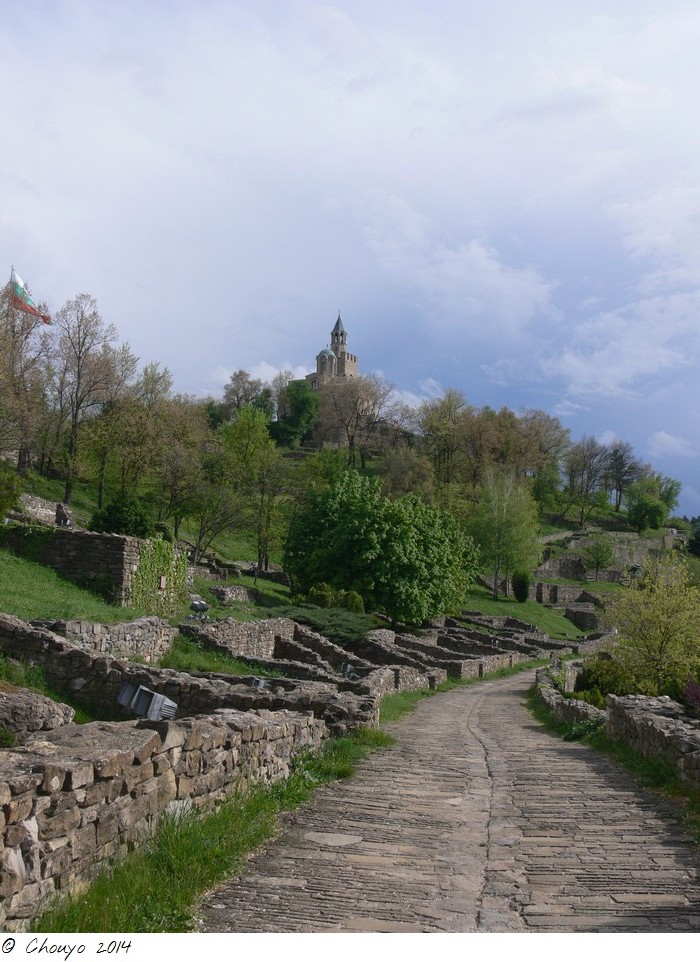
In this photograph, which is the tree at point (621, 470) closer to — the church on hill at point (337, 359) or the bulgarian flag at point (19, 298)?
the church on hill at point (337, 359)

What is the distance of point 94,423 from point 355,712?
117ft

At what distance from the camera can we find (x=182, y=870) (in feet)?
16.9

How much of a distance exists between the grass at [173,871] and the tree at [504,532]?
5992 cm

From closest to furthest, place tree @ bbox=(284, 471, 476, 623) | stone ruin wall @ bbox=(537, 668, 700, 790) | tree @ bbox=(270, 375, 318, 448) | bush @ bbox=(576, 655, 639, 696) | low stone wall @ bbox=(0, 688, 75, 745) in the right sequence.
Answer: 1. low stone wall @ bbox=(0, 688, 75, 745)
2. stone ruin wall @ bbox=(537, 668, 700, 790)
3. bush @ bbox=(576, 655, 639, 696)
4. tree @ bbox=(284, 471, 476, 623)
5. tree @ bbox=(270, 375, 318, 448)

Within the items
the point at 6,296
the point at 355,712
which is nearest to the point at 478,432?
the point at 6,296

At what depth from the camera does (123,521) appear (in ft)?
96.1

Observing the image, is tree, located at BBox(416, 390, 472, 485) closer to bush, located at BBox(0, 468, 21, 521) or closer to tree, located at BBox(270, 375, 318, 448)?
tree, located at BBox(270, 375, 318, 448)

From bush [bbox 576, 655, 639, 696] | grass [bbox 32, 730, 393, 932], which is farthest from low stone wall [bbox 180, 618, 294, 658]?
grass [bbox 32, 730, 393, 932]

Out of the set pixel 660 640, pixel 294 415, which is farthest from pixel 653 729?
pixel 294 415

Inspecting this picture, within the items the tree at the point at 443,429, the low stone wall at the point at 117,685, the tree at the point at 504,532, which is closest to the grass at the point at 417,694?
the low stone wall at the point at 117,685

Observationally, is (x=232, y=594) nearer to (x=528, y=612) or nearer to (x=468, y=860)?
(x=468, y=860)

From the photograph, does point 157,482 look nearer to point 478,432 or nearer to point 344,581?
point 344,581

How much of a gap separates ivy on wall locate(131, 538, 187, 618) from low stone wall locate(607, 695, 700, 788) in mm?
11189

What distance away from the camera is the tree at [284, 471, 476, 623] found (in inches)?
1448
